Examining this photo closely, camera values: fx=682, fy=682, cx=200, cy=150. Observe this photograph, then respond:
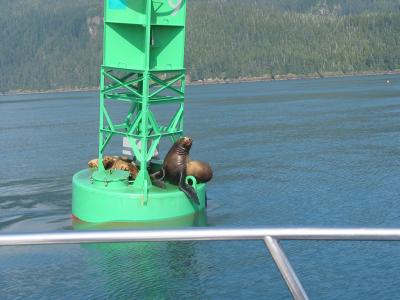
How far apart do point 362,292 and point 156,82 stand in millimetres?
13092

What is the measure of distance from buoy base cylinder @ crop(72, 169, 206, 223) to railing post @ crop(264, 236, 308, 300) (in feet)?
67.0

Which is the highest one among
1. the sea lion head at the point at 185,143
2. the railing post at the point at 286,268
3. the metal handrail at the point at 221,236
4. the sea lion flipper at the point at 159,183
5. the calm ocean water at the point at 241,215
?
the metal handrail at the point at 221,236

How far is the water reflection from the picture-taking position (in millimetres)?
18156

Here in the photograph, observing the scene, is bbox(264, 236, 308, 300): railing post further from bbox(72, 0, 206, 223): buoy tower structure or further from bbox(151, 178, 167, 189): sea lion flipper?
bbox(151, 178, 167, 189): sea lion flipper

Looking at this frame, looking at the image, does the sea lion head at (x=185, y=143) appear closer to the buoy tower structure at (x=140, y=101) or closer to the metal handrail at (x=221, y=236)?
the buoy tower structure at (x=140, y=101)

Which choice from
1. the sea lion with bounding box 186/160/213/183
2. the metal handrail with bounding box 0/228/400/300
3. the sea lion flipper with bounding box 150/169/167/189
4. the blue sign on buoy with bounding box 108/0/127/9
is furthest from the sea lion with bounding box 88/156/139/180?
the metal handrail with bounding box 0/228/400/300

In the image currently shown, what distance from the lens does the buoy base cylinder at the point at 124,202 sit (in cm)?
2409

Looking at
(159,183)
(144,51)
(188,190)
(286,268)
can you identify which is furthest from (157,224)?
(286,268)

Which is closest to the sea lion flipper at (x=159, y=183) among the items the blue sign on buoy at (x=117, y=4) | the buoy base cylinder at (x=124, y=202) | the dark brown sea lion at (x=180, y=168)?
the dark brown sea lion at (x=180, y=168)

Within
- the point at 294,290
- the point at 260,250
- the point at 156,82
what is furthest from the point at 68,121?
the point at 294,290

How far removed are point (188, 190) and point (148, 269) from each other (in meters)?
5.32

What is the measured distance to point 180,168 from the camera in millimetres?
25547

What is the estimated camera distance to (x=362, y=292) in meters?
17.4

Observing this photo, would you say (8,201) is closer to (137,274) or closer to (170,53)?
(170,53)
